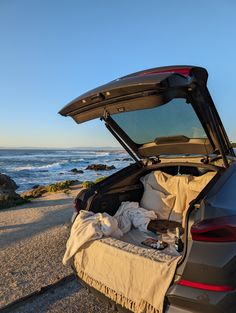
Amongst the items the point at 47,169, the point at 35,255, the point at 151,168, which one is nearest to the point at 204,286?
the point at 151,168

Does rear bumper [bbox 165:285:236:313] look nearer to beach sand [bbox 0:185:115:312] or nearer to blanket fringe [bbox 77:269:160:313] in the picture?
blanket fringe [bbox 77:269:160:313]

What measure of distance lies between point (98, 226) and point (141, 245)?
0.61 m

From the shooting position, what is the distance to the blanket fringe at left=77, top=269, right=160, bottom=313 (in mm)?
2396

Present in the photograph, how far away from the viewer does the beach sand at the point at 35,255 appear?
3.57 meters

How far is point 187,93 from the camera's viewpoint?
2752mm

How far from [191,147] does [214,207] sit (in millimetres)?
1627

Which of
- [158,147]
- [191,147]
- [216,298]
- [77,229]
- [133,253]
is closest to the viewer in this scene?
[216,298]

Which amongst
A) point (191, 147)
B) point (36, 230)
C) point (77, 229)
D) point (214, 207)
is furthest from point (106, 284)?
point (36, 230)

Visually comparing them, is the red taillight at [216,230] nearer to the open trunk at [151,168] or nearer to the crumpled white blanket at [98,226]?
the open trunk at [151,168]

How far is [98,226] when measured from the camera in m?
3.22

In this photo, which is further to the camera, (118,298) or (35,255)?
(35,255)

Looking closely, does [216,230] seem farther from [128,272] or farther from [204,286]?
[128,272]

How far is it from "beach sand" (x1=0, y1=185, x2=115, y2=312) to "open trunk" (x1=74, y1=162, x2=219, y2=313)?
723 mm

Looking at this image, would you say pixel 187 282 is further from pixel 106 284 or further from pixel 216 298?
pixel 106 284
